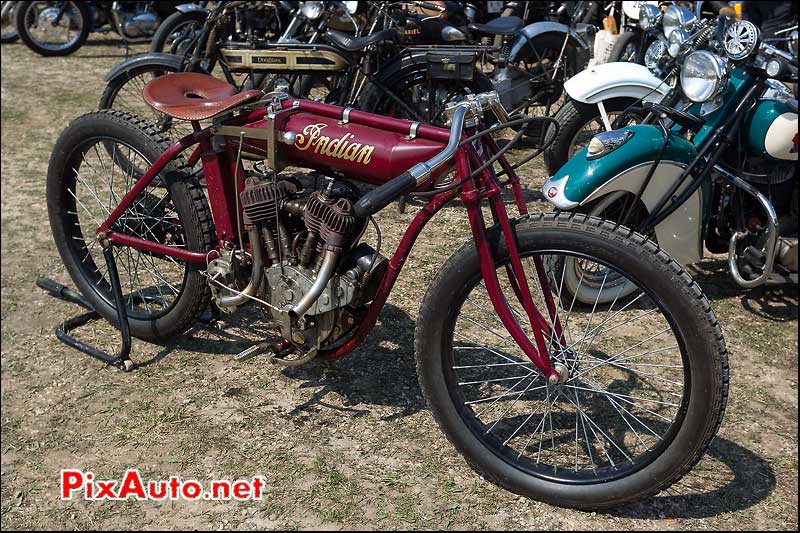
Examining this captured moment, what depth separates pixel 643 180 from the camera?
358cm

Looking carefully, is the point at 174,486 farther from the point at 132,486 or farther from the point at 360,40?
Result: the point at 360,40

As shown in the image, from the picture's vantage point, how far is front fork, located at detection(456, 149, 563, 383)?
8.53 ft

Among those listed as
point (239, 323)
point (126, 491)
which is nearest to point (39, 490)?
point (126, 491)

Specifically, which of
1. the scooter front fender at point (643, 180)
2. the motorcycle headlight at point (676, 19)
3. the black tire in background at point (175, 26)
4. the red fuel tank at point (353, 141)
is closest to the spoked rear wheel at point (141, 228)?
the red fuel tank at point (353, 141)

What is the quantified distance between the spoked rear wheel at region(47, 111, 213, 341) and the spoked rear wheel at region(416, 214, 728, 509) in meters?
1.15

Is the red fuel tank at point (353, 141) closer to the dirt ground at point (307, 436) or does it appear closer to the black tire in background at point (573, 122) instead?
the dirt ground at point (307, 436)

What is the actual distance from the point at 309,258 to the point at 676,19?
270cm

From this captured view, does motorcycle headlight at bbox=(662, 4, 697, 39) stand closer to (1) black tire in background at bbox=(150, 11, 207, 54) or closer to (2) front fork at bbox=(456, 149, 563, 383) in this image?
(2) front fork at bbox=(456, 149, 563, 383)

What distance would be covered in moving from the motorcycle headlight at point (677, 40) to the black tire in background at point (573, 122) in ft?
1.40

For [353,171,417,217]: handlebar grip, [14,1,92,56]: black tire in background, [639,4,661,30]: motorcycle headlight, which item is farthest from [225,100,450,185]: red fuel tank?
[14,1,92,56]: black tire in background

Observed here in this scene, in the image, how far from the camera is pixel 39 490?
114 inches

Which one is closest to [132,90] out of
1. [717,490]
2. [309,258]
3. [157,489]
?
[309,258]

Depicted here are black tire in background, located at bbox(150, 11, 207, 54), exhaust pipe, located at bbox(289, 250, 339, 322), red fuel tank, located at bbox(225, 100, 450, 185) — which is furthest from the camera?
black tire in background, located at bbox(150, 11, 207, 54)

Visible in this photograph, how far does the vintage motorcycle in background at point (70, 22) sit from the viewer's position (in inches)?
374
